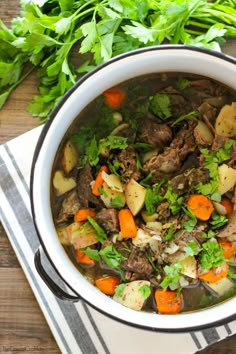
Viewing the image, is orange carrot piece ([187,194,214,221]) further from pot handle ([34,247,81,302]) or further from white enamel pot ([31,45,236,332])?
pot handle ([34,247,81,302])

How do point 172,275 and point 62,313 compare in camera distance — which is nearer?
point 172,275

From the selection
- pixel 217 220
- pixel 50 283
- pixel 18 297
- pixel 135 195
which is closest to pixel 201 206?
pixel 217 220

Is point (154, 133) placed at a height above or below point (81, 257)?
above

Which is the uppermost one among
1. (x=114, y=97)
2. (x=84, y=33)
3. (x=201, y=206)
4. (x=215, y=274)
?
(x=84, y=33)

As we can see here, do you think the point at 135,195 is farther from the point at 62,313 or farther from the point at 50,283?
the point at 62,313

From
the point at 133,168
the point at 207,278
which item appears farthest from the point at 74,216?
the point at 207,278

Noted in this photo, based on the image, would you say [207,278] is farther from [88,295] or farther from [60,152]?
[60,152]
